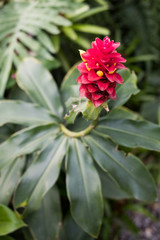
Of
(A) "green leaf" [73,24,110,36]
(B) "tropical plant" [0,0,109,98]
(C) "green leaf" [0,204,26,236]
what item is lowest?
(C) "green leaf" [0,204,26,236]

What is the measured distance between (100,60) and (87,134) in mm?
426

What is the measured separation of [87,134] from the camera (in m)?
0.99

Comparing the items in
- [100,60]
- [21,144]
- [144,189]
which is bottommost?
[144,189]

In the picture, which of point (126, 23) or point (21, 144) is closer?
point (21, 144)

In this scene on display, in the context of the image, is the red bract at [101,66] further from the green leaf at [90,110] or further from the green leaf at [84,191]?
the green leaf at [84,191]

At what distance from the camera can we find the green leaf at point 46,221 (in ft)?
3.45

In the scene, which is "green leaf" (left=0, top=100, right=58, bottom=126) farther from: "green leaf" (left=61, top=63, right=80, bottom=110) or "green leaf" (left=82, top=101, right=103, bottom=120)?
"green leaf" (left=82, top=101, right=103, bottom=120)

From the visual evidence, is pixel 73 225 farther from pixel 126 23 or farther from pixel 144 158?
pixel 126 23

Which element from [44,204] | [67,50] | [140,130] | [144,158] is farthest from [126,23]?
[44,204]

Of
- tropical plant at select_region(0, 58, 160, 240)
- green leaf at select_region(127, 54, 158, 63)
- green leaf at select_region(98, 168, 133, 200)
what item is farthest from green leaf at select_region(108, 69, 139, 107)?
green leaf at select_region(127, 54, 158, 63)

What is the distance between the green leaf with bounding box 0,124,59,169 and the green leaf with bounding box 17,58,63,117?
0.14 metres

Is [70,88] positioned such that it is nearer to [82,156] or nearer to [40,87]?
[40,87]

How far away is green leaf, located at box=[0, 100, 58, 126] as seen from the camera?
101cm

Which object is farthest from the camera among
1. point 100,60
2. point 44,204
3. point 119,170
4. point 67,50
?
point 67,50
